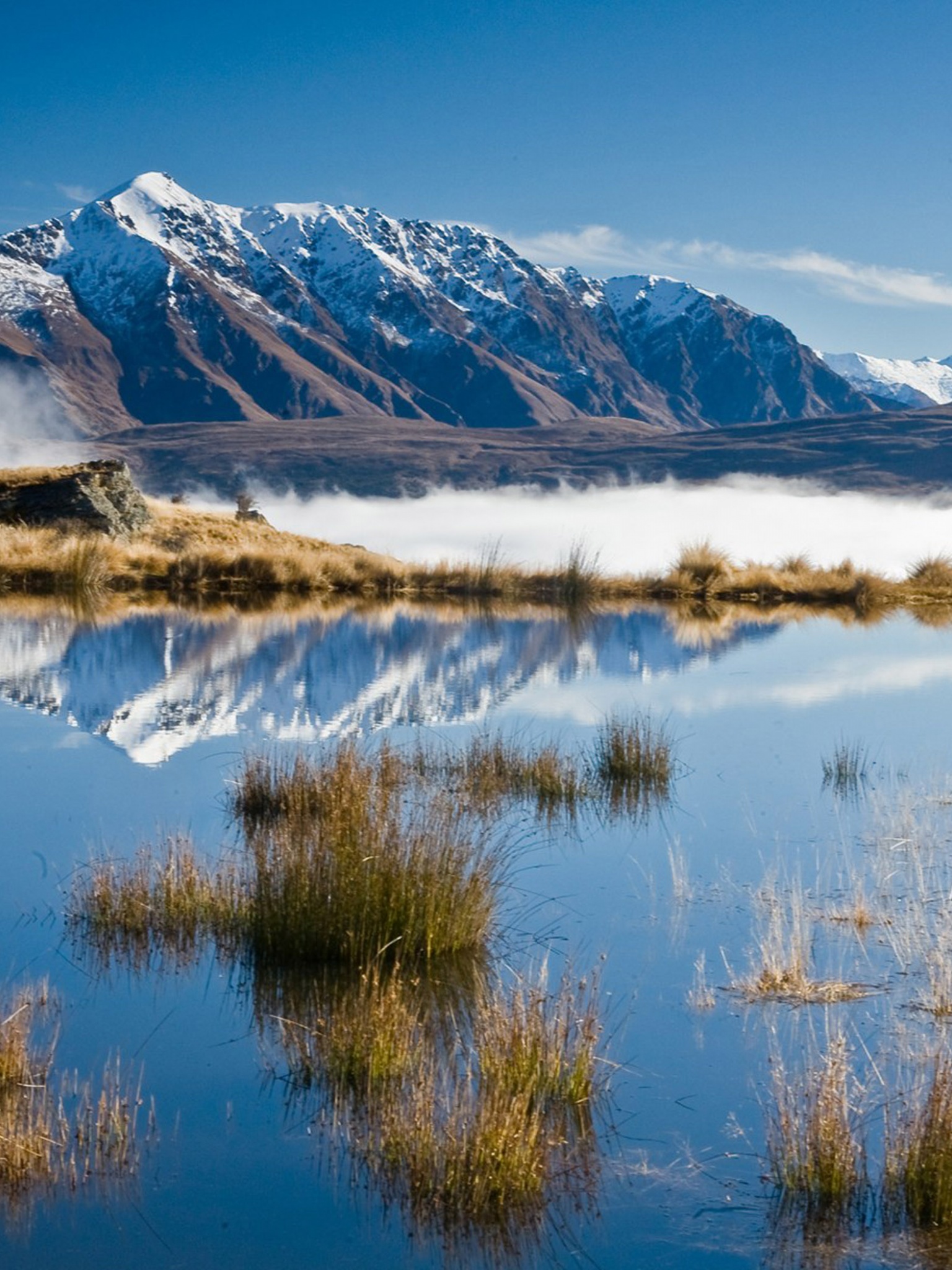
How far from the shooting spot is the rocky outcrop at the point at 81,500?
2603 centimetres

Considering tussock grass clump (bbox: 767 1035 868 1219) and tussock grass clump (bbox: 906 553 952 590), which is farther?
tussock grass clump (bbox: 906 553 952 590)

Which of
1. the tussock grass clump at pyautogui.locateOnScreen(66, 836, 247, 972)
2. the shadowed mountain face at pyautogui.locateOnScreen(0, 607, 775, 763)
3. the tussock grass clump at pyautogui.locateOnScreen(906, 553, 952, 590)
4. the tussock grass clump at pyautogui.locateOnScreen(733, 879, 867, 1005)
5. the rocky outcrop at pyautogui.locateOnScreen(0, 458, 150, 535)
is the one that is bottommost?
the tussock grass clump at pyautogui.locateOnScreen(733, 879, 867, 1005)

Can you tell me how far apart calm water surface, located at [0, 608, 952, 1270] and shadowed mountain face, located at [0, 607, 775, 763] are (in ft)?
0.20

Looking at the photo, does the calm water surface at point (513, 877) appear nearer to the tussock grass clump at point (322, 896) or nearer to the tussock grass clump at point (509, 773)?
the tussock grass clump at point (322, 896)

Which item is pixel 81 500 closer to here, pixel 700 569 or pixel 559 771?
pixel 700 569

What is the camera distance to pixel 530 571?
86.7ft

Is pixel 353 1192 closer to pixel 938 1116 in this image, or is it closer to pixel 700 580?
pixel 938 1116

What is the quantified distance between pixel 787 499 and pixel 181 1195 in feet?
245

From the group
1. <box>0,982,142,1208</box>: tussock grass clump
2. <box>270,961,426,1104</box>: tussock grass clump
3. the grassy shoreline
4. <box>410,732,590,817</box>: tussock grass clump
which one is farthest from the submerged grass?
the grassy shoreline

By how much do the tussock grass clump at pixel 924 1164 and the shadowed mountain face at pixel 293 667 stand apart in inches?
244

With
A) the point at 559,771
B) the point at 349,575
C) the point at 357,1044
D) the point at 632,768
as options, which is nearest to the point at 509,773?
the point at 559,771

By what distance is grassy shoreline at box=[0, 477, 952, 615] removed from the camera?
23453mm

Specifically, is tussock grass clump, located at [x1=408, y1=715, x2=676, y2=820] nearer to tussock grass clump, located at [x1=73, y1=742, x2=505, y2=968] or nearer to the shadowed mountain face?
the shadowed mountain face

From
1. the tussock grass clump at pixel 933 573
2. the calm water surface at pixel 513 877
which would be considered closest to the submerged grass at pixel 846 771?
the calm water surface at pixel 513 877
